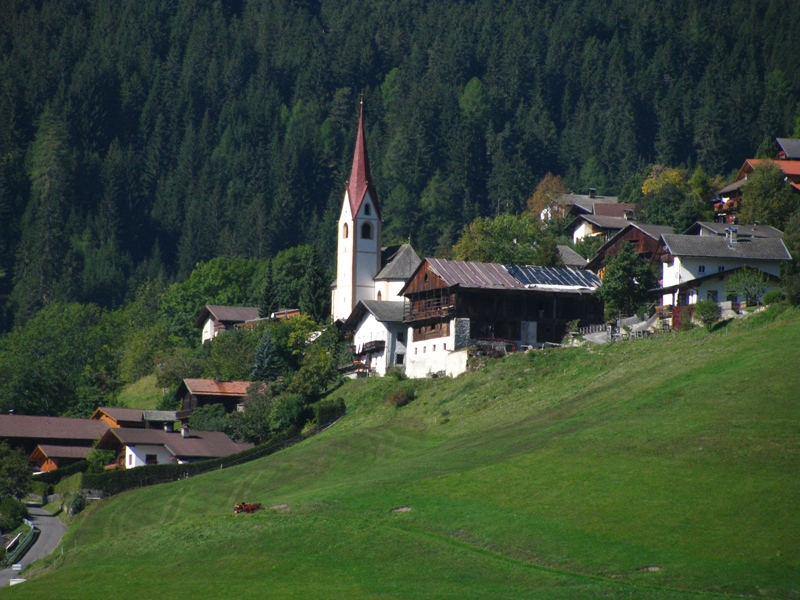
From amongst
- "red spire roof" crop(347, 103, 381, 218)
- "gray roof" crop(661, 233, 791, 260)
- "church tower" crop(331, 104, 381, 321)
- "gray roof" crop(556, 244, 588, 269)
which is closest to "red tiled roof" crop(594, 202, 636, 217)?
"gray roof" crop(556, 244, 588, 269)

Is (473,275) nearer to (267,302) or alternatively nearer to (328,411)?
(328,411)

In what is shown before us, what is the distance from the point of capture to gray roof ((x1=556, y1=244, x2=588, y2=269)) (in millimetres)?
101312

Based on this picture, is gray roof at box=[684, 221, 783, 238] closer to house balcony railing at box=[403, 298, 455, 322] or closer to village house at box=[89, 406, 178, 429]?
house balcony railing at box=[403, 298, 455, 322]

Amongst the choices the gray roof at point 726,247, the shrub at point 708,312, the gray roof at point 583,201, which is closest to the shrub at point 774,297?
the shrub at point 708,312

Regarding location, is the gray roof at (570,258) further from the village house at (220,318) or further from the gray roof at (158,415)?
the gray roof at (158,415)

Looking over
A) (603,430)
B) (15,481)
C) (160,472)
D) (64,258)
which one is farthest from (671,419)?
(64,258)

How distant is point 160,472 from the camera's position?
71.1 meters

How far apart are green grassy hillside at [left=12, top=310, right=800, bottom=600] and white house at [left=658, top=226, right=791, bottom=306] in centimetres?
861

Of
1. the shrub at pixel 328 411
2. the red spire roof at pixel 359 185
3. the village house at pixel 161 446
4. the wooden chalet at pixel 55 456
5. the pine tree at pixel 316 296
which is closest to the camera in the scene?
the village house at pixel 161 446

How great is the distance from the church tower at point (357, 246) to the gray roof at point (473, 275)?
19.1 m

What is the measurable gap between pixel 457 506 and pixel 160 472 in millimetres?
28074

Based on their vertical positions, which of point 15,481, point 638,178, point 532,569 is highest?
point 638,178

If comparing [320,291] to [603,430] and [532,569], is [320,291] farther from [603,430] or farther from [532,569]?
[532,569]

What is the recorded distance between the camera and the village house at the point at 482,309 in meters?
82.3
